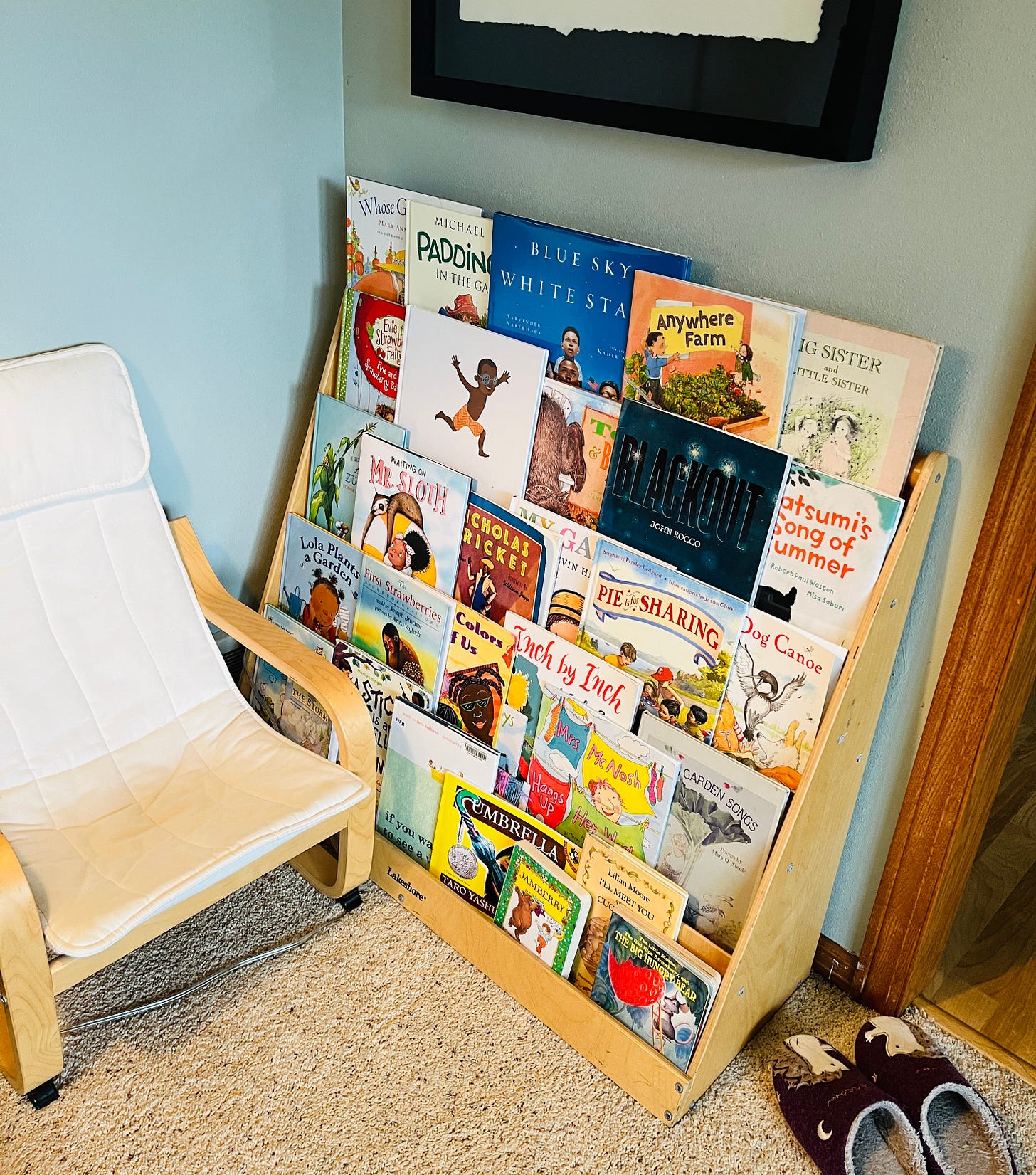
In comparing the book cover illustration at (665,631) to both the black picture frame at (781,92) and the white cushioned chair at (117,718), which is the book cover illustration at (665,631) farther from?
the black picture frame at (781,92)

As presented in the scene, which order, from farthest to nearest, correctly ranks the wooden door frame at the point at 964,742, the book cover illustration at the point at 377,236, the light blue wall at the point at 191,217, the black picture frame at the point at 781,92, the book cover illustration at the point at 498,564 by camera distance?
the book cover illustration at the point at 377,236 → the book cover illustration at the point at 498,564 → the light blue wall at the point at 191,217 → the wooden door frame at the point at 964,742 → the black picture frame at the point at 781,92

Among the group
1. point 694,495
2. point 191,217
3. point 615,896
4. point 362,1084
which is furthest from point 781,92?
point 362,1084

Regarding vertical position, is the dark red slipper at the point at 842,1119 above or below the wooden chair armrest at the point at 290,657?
below

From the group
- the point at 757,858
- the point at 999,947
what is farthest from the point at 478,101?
the point at 999,947

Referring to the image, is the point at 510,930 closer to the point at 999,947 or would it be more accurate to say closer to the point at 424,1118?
the point at 424,1118

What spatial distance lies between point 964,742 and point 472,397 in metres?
0.92

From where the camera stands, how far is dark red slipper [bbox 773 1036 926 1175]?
Result: 1.45 m

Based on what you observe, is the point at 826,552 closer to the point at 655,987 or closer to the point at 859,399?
the point at 859,399

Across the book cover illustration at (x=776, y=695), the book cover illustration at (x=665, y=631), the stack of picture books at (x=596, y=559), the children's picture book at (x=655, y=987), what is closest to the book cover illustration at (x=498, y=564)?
the stack of picture books at (x=596, y=559)

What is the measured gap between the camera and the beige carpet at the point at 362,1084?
4.82 feet

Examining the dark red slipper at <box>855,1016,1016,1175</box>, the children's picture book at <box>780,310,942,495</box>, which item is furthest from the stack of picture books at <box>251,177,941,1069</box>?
the dark red slipper at <box>855,1016,1016,1175</box>

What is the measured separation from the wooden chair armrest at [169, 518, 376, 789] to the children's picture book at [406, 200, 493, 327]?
619mm

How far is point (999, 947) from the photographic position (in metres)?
1.86

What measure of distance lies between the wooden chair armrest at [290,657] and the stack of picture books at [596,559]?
14cm
